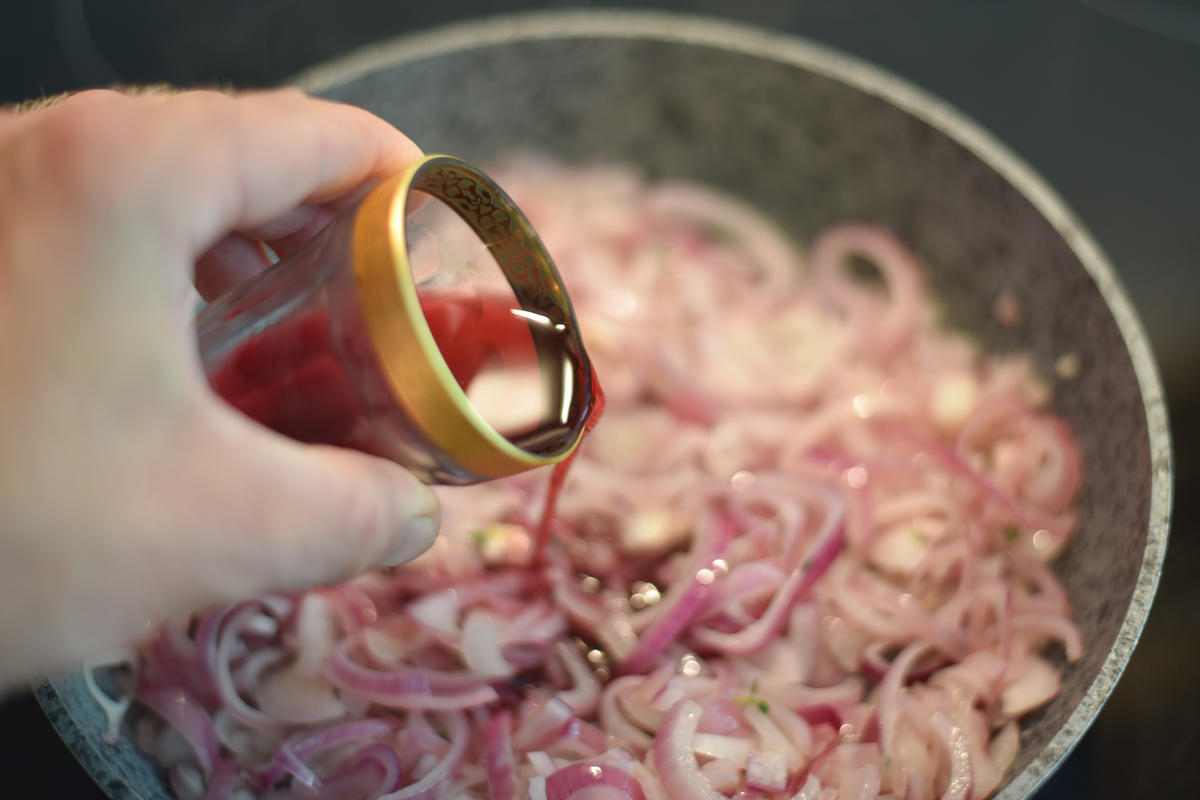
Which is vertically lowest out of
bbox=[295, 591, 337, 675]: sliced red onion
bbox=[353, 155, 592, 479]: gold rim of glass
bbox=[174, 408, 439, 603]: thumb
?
bbox=[295, 591, 337, 675]: sliced red onion

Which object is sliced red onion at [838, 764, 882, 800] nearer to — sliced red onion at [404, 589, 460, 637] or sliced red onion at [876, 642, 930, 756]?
sliced red onion at [876, 642, 930, 756]

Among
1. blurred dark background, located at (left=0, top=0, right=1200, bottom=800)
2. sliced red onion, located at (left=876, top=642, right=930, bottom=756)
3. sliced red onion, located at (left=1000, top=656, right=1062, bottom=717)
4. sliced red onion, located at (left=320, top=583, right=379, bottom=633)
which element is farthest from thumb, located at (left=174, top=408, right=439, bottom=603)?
blurred dark background, located at (left=0, top=0, right=1200, bottom=800)

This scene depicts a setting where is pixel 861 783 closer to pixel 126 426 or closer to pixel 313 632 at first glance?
pixel 313 632

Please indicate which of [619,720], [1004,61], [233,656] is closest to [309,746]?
[233,656]

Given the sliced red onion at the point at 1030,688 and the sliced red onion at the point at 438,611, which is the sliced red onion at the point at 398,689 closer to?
the sliced red onion at the point at 438,611

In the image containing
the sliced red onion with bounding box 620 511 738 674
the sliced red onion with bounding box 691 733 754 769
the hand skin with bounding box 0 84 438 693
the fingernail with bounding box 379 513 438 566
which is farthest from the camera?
the sliced red onion with bounding box 620 511 738 674

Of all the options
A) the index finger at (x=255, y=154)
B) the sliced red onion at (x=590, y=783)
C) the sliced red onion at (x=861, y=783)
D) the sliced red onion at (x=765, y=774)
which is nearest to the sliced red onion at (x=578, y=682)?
the sliced red onion at (x=590, y=783)
